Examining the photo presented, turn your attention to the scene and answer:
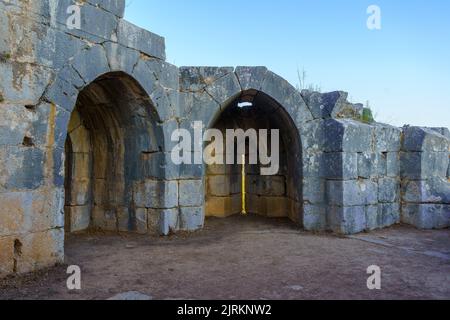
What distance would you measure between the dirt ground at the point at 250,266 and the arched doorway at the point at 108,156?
509mm

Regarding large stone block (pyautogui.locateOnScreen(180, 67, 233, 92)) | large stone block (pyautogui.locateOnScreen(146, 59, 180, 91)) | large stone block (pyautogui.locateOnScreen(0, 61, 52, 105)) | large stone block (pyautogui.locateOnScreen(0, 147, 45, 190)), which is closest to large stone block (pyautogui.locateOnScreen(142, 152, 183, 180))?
large stone block (pyautogui.locateOnScreen(146, 59, 180, 91))

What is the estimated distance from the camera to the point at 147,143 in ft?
20.7

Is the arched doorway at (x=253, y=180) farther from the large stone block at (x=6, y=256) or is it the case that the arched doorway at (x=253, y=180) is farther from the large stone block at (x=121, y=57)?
the large stone block at (x=6, y=256)

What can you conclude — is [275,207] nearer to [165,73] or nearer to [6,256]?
[165,73]

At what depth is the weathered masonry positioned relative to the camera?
4.16 m

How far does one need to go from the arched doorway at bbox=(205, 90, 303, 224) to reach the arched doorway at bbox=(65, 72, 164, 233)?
210 centimetres

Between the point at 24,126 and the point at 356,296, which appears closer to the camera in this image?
the point at 356,296

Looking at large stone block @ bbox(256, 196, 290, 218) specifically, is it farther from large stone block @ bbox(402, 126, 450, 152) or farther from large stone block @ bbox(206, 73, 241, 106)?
large stone block @ bbox(206, 73, 241, 106)

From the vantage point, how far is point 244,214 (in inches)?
354

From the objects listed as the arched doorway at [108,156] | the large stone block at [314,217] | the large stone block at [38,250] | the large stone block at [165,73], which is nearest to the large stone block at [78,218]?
the arched doorway at [108,156]
